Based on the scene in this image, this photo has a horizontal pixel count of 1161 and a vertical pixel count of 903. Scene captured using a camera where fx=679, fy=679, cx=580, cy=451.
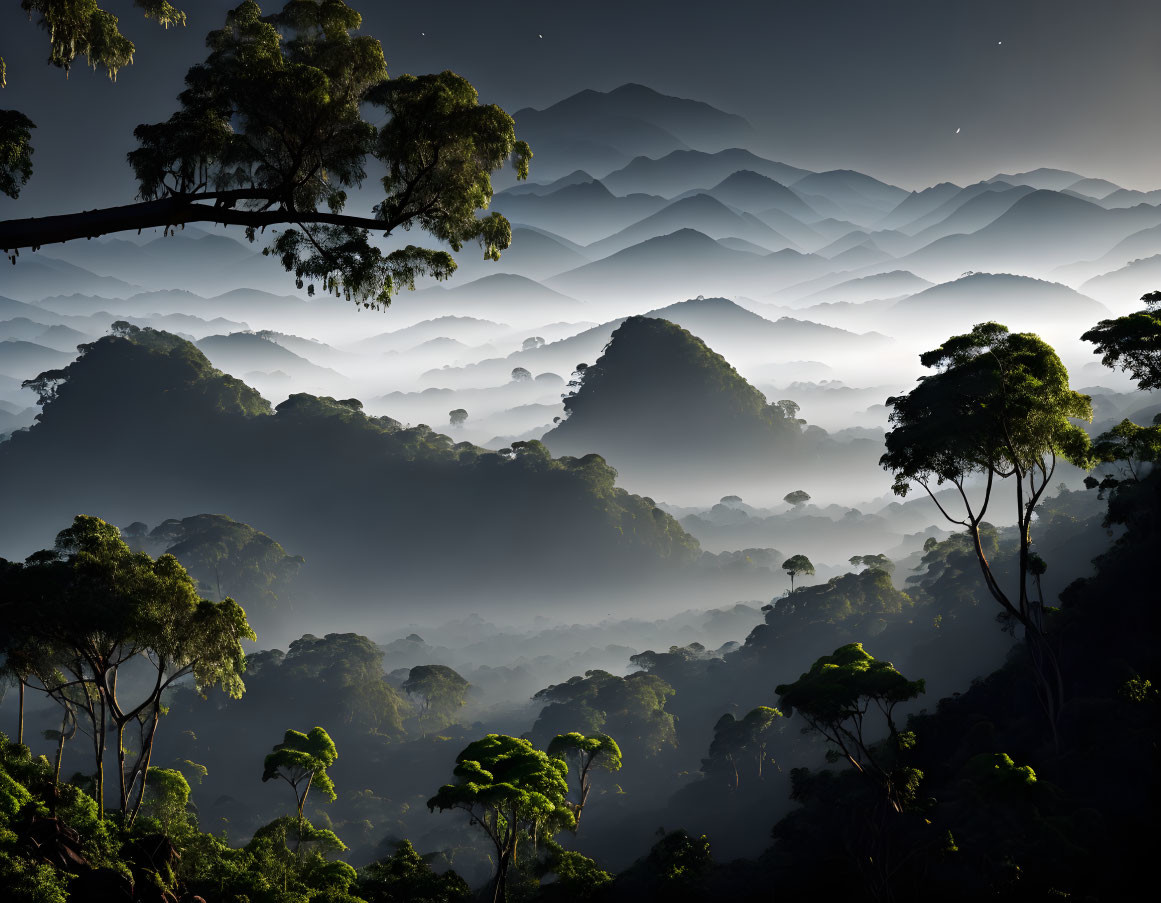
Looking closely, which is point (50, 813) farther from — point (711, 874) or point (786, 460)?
point (786, 460)

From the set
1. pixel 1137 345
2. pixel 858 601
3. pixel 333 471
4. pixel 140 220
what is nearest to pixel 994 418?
pixel 1137 345

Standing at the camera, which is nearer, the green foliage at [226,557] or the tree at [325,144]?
the tree at [325,144]

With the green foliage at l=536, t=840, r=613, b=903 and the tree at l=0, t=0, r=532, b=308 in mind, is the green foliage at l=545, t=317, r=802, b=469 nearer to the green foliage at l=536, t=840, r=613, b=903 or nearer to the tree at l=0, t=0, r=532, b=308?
the green foliage at l=536, t=840, r=613, b=903

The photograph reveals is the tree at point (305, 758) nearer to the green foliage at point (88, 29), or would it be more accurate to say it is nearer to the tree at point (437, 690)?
the green foliage at point (88, 29)

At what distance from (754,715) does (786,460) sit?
Result: 450 ft

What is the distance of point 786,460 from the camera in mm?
172750

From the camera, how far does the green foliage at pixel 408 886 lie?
18.5 meters

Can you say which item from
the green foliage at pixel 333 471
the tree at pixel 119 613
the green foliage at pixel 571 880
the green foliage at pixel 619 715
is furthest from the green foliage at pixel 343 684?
the green foliage at pixel 333 471

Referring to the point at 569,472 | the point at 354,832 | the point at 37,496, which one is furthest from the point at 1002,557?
the point at 37,496

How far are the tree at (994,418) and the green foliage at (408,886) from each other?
17205mm

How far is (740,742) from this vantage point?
4341cm

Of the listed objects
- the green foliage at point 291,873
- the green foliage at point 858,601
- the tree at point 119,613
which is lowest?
the green foliage at point 291,873

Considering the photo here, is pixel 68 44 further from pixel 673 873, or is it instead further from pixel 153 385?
pixel 153 385

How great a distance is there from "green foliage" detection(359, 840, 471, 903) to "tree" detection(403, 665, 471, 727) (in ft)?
139
